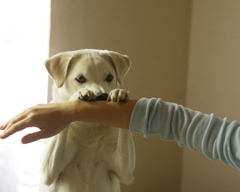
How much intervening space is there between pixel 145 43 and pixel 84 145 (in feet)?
4.38

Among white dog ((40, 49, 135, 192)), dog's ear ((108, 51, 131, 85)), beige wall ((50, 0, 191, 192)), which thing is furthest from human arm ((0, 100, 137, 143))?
beige wall ((50, 0, 191, 192))

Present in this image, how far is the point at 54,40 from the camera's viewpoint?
1.77 meters

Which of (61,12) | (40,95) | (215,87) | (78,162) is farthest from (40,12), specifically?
(215,87)

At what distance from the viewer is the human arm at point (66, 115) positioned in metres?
0.75

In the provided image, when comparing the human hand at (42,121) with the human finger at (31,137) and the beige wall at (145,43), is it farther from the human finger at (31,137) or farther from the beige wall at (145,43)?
the beige wall at (145,43)

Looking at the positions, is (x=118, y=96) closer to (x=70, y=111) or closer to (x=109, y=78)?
(x=70, y=111)

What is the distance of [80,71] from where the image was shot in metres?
1.04

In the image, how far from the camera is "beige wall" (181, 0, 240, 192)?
1861 millimetres

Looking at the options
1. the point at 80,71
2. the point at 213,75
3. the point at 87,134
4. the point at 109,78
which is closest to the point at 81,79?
the point at 80,71

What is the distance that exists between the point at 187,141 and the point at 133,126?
18 cm

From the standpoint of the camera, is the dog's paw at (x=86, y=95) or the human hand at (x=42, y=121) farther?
the dog's paw at (x=86, y=95)

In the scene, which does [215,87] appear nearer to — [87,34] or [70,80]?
[87,34]

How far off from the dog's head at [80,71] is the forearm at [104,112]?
0.21 meters

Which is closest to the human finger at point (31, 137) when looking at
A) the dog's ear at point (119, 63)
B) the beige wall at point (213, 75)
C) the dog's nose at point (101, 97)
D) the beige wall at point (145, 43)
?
the dog's nose at point (101, 97)
